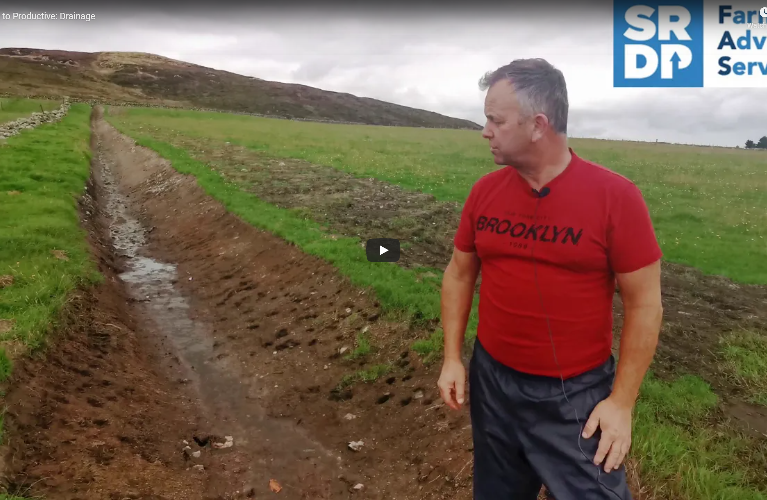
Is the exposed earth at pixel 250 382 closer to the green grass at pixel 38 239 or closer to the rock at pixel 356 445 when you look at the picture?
the rock at pixel 356 445

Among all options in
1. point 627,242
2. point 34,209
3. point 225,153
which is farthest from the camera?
point 225,153

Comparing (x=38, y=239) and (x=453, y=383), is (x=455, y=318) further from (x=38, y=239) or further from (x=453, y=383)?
(x=38, y=239)

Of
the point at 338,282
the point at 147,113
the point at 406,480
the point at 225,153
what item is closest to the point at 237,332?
the point at 338,282

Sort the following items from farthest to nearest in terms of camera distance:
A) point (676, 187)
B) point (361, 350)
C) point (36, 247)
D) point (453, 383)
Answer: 1. point (676, 187)
2. point (36, 247)
3. point (361, 350)
4. point (453, 383)

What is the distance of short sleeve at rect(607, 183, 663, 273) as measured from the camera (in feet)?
7.91

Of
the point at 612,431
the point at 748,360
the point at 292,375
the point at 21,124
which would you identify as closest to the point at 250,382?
the point at 292,375

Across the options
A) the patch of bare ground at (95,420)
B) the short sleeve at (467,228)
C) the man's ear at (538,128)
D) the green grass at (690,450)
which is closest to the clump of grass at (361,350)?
the patch of bare ground at (95,420)

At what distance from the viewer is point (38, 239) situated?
1100cm

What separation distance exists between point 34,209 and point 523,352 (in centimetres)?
1449

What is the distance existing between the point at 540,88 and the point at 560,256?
843 mm

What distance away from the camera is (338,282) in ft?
33.1

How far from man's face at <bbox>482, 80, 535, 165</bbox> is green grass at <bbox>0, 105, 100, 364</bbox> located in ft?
20.8

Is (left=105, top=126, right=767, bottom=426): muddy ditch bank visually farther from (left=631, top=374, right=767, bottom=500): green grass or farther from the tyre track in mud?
the tyre track in mud

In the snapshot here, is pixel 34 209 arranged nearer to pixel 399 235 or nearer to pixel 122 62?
pixel 399 235
